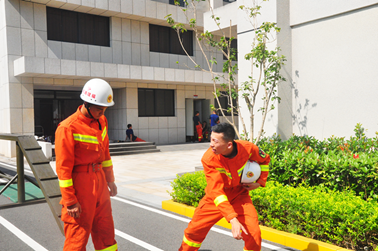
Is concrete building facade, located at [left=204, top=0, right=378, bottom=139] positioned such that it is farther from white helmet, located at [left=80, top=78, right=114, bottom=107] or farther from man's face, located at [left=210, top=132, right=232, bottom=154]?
white helmet, located at [left=80, top=78, right=114, bottom=107]

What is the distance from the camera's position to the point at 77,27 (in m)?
18.7

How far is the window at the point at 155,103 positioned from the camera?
21.2 m

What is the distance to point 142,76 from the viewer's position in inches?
747

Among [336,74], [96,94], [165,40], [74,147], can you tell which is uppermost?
[165,40]

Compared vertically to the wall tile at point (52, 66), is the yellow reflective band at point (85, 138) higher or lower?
lower

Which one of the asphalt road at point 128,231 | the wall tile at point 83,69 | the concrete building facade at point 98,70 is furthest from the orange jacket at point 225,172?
the wall tile at point 83,69

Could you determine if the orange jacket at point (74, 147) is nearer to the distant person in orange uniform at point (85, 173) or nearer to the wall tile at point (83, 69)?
the distant person in orange uniform at point (85, 173)

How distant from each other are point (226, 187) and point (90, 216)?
A: 1422mm

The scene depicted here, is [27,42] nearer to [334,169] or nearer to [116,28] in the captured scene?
[116,28]

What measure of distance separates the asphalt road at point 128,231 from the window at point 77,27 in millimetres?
12888

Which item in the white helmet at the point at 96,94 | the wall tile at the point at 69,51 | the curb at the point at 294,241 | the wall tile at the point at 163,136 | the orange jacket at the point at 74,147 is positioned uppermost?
the wall tile at the point at 69,51

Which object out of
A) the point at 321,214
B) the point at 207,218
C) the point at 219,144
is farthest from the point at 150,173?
the point at 219,144

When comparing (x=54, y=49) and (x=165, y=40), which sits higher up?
(x=165, y=40)

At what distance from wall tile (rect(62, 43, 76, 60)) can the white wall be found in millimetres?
12741
